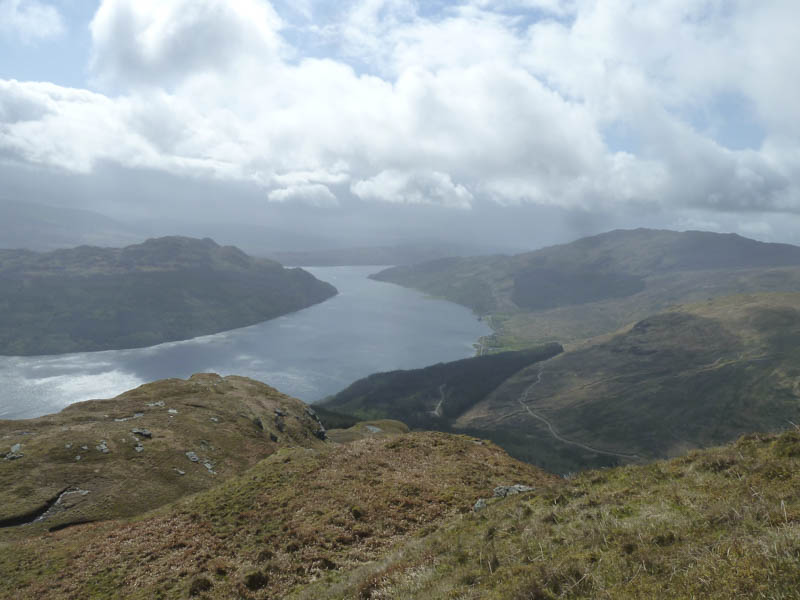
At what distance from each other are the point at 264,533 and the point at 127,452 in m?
31.7

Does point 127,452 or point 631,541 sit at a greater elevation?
point 631,541

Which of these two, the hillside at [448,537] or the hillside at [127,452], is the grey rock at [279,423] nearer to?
the hillside at [127,452]

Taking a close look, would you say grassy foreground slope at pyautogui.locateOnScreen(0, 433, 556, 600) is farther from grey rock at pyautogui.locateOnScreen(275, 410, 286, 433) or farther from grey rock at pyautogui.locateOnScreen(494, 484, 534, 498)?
grey rock at pyautogui.locateOnScreen(275, 410, 286, 433)

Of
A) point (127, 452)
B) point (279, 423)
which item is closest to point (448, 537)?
point (127, 452)

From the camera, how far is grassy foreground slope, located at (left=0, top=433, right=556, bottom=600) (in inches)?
885

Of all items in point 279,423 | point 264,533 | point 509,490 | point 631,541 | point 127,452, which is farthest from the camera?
point 279,423

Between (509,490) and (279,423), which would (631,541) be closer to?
(509,490)

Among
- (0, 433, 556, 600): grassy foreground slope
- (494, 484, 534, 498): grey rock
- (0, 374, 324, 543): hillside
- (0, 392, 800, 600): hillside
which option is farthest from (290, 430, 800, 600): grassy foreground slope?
(0, 374, 324, 543): hillside

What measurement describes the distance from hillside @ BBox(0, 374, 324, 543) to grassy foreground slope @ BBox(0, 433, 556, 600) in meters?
6.01

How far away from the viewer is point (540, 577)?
12.9 metres

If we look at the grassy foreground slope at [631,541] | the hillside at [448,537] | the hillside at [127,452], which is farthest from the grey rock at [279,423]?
the grassy foreground slope at [631,541]

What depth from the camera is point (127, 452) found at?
48.2 m

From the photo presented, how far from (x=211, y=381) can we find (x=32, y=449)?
4192cm

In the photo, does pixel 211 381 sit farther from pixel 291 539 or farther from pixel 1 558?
pixel 291 539
